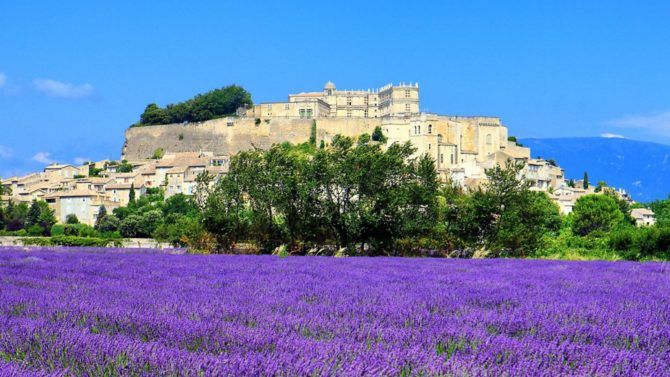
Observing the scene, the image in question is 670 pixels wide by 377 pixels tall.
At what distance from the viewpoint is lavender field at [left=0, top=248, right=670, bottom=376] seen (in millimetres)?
4434

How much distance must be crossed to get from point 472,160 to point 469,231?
7217 centimetres

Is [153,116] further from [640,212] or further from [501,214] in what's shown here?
[501,214]

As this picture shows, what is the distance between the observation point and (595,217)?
194 feet

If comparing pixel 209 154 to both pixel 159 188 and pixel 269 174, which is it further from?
pixel 269 174

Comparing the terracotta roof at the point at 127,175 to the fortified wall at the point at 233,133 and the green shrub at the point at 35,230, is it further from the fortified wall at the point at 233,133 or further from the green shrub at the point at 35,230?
the green shrub at the point at 35,230

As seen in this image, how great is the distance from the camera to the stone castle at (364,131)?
92.6 m

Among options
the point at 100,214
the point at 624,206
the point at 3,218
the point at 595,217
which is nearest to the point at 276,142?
the point at 100,214

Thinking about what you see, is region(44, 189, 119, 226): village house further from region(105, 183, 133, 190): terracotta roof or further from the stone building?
the stone building

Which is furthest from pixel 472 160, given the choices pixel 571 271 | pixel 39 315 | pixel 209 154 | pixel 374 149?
pixel 39 315

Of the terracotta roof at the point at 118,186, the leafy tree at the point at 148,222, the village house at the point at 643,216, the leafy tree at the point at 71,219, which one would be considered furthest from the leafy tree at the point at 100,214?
the village house at the point at 643,216

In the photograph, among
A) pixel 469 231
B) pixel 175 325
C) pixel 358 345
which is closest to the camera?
pixel 358 345

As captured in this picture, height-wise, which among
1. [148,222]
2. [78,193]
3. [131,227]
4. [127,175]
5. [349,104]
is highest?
[349,104]

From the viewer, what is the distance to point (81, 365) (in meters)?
4.40

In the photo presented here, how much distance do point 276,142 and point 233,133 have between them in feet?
52.8
